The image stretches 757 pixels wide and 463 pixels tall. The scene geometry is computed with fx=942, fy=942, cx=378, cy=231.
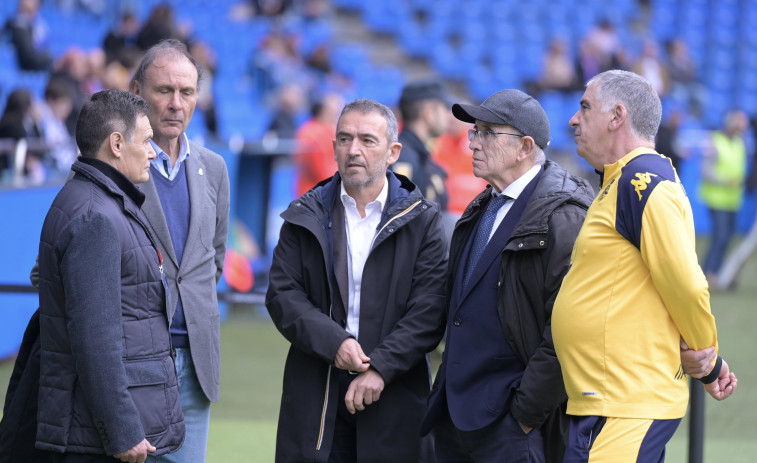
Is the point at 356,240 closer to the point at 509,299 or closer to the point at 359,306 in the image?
the point at 359,306

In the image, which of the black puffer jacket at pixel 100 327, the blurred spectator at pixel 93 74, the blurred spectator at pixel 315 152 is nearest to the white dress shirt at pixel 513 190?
the black puffer jacket at pixel 100 327

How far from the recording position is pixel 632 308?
9.04 feet

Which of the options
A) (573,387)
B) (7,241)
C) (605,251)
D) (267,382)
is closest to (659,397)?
(573,387)

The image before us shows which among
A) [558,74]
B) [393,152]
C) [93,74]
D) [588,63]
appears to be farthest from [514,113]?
→ [558,74]

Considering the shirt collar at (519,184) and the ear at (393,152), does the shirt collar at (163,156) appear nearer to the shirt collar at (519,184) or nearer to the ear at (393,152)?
the ear at (393,152)

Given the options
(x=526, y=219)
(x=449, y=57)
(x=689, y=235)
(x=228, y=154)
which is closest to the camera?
(x=689, y=235)

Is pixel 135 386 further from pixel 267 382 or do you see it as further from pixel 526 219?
pixel 267 382

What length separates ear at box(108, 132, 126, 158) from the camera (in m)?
2.92

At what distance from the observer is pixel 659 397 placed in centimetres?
274

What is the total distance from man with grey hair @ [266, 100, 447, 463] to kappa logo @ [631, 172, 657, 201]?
3.13ft

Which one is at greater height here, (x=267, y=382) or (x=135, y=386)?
(x=135, y=386)

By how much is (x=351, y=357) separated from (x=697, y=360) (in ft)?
3.75

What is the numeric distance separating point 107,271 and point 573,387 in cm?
142

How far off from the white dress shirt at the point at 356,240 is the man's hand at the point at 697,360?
1157 millimetres
